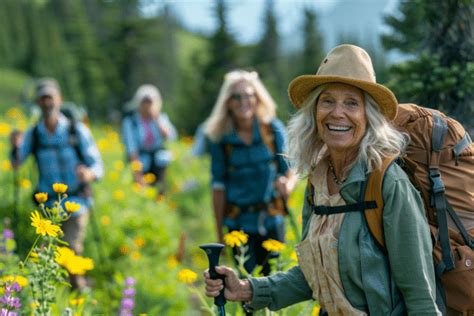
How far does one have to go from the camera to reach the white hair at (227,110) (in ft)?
15.5

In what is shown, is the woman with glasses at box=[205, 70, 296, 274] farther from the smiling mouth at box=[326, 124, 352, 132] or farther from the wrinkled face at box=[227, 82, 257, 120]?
the smiling mouth at box=[326, 124, 352, 132]

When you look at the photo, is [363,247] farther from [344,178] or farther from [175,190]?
[175,190]

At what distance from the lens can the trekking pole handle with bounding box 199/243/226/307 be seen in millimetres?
2344

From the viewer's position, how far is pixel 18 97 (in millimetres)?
54594

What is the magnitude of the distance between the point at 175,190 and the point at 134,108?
282 centimetres

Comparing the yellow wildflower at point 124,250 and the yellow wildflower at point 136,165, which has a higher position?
the yellow wildflower at point 136,165

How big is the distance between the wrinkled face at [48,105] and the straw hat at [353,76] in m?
3.99

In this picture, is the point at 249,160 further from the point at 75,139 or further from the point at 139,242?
the point at 139,242

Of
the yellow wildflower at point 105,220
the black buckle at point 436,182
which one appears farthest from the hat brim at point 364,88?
the yellow wildflower at point 105,220

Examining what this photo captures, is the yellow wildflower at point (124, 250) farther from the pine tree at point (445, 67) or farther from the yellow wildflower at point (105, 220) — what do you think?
the pine tree at point (445, 67)

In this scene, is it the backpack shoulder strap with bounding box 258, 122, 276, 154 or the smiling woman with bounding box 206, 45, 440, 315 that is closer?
the smiling woman with bounding box 206, 45, 440, 315

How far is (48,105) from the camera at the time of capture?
227 inches

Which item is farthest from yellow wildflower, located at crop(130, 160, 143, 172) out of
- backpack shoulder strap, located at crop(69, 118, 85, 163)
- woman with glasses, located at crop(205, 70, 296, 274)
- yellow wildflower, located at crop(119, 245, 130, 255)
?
woman with glasses, located at crop(205, 70, 296, 274)

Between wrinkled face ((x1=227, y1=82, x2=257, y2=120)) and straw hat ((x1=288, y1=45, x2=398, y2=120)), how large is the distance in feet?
7.84
